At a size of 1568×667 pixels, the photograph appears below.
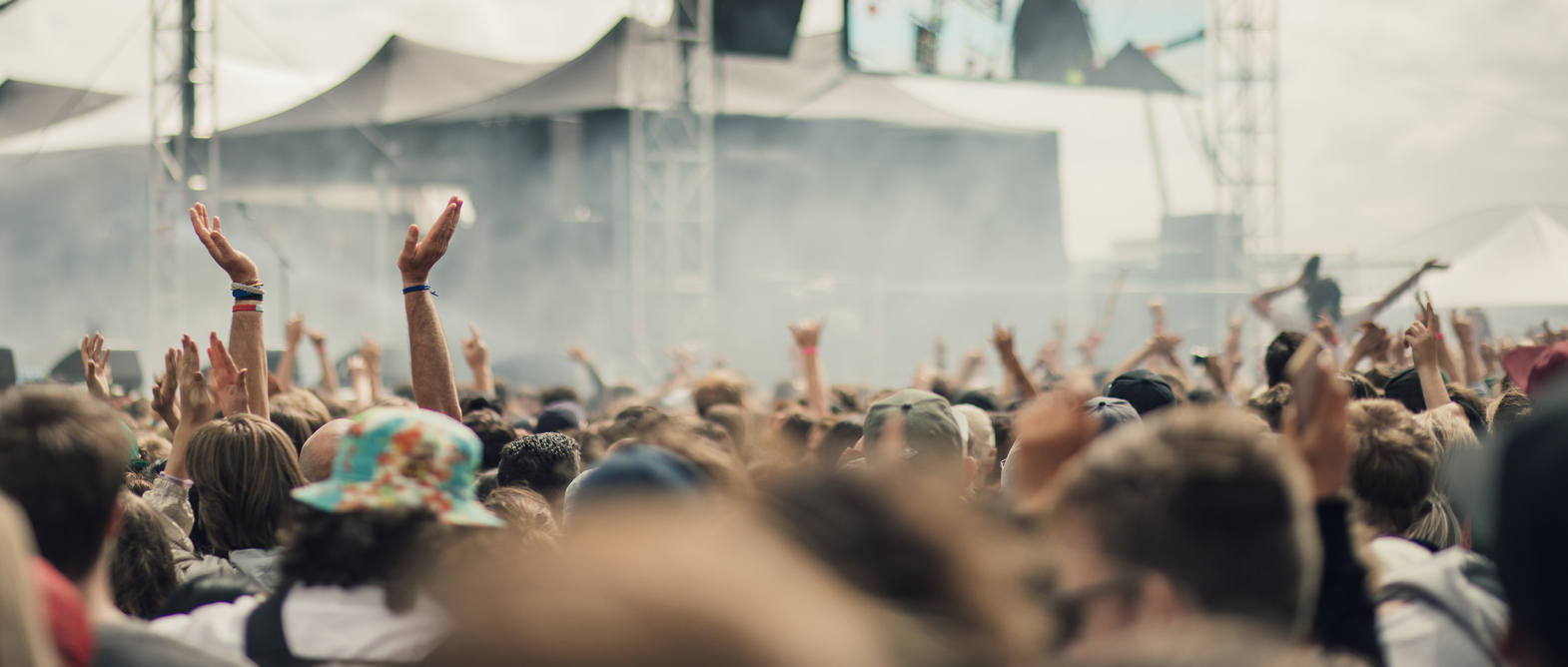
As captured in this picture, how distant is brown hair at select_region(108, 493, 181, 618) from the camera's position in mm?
2285

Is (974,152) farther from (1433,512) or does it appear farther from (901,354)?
(1433,512)

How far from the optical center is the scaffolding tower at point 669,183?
12.6 meters

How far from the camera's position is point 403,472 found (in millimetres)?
1874

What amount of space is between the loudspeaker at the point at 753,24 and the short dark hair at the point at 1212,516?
43.5ft

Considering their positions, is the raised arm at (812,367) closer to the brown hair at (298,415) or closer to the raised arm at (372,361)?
the brown hair at (298,415)

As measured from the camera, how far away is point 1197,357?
5320 mm

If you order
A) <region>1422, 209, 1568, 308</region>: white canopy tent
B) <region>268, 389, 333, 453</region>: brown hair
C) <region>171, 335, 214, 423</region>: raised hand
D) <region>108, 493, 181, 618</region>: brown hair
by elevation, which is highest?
<region>1422, 209, 1568, 308</region>: white canopy tent

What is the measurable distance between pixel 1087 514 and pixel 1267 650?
0.28m

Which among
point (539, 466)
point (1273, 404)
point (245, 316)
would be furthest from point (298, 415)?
point (1273, 404)

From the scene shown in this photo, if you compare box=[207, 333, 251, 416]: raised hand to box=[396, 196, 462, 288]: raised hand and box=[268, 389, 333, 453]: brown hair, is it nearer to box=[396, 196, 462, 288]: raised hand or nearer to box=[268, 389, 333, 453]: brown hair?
box=[268, 389, 333, 453]: brown hair

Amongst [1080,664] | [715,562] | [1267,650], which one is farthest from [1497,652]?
[715,562]

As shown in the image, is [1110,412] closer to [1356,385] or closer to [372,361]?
[1356,385]

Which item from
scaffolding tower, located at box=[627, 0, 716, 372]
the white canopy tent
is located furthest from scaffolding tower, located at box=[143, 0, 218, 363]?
the white canopy tent

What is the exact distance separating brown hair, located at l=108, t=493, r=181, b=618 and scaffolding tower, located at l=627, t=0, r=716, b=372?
10.4 m
